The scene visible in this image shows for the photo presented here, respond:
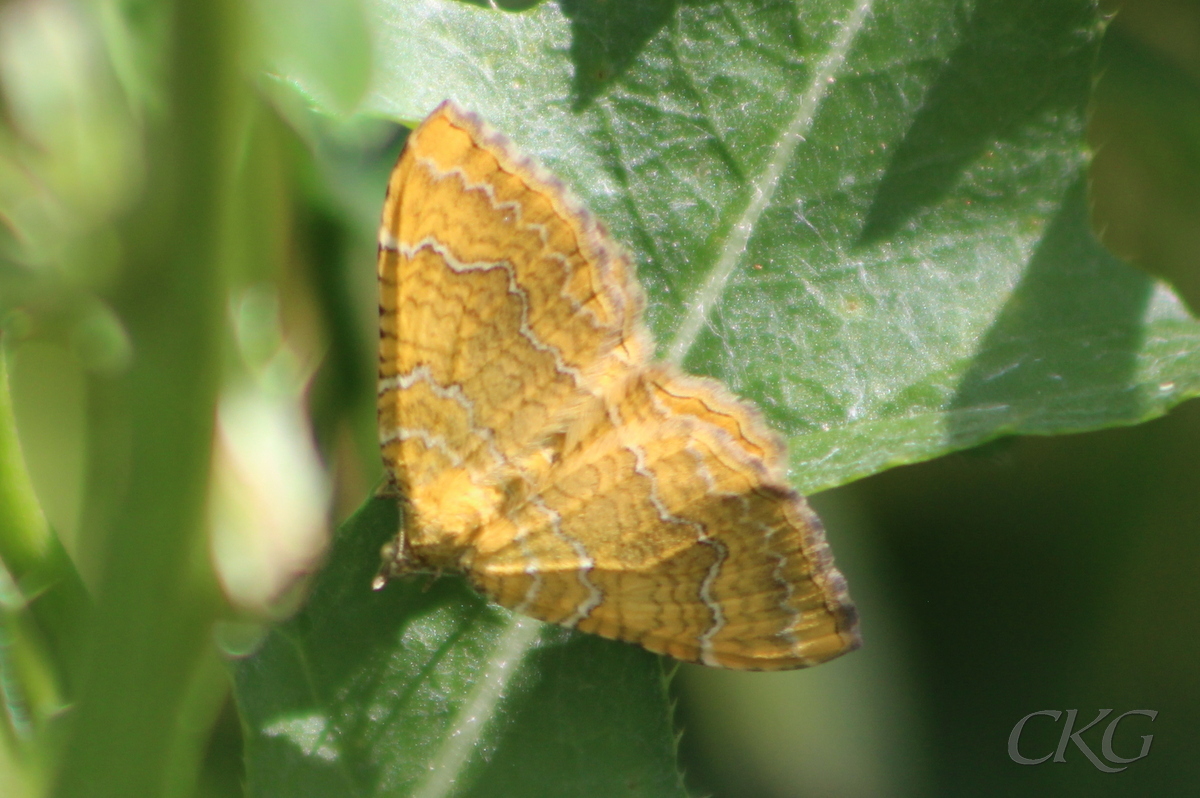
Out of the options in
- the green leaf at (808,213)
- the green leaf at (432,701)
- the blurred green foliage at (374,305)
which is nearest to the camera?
the blurred green foliage at (374,305)

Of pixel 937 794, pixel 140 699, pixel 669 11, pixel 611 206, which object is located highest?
pixel 669 11

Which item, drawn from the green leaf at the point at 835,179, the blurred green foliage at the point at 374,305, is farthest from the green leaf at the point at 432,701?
the green leaf at the point at 835,179

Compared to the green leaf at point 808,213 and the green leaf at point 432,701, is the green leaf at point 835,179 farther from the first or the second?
the green leaf at point 432,701

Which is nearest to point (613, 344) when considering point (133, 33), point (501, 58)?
point (501, 58)

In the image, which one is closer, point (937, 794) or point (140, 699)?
point (140, 699)

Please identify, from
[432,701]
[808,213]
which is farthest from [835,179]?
[432,701]

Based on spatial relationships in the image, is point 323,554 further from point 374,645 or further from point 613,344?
point 613,344

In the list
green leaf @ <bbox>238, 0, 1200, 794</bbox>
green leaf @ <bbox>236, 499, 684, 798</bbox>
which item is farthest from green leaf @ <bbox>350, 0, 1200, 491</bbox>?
green leaf @ <bbox>236, 499, 684, 798</bbox>

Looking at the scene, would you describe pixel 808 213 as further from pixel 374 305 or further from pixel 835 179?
pixel 374 305
